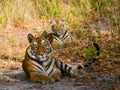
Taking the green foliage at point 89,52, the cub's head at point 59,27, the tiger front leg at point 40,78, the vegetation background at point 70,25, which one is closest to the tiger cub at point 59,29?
the cub's head at point 59,27

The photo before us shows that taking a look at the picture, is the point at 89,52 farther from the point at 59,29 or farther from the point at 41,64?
the point at 59,29

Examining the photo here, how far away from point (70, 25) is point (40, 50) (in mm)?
5386

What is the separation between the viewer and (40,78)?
272 inches

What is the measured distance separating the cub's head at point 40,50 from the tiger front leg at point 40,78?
239mm

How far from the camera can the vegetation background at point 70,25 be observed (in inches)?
342

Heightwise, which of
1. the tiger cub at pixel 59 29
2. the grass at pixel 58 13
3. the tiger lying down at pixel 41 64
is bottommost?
the tiger lying down at pixel 41 64

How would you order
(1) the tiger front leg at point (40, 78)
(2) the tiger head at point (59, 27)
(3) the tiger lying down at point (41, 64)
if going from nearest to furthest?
(1) the tiger front leg at point (40, 78) < (3) the tiger lying down at point (41, 64) < (2) the tiger head at point (59, 27)

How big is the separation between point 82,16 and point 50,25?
0.95 m

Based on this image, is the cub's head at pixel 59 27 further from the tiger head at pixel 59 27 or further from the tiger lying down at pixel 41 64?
the tiger lying down at pixel 41 64

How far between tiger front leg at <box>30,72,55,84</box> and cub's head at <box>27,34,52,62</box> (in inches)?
9.4

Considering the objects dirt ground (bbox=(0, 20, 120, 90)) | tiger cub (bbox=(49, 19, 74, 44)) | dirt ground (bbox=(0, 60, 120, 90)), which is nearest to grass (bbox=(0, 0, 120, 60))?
tiger cub (bbox=(49, 19, 74, 44))

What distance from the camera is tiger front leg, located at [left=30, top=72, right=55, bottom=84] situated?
22.5ft

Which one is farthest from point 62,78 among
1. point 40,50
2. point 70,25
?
point 70,25

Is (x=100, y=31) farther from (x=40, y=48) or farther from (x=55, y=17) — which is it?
(x=40, y=48)
